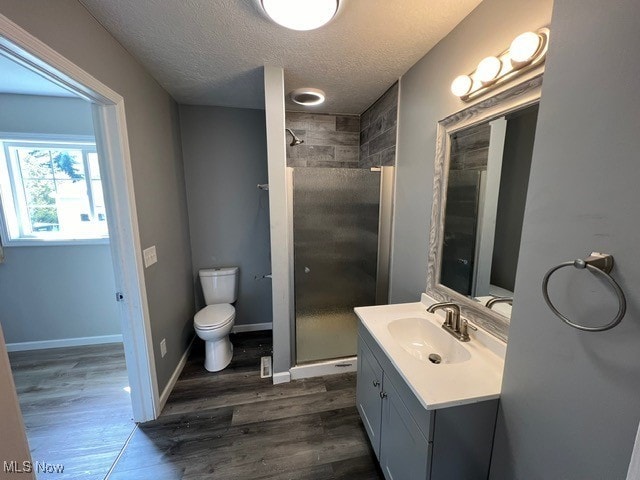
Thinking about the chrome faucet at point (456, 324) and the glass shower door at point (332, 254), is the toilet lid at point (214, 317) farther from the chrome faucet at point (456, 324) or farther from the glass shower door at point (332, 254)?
the chrome faucet at point (456, 324)

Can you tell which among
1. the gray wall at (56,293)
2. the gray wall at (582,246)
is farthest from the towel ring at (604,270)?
the gray wall at (56,293)

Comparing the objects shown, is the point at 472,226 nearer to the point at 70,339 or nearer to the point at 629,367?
the point at 629,367

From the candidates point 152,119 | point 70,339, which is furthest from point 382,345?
point 70,339

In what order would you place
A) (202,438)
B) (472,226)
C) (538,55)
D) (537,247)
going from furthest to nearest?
(202,438) → (472,226) → (538,55) → (537,247)

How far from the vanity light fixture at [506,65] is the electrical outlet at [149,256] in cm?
211

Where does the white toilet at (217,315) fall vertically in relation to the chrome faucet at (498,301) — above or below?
below

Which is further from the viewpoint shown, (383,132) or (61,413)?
(383,132)

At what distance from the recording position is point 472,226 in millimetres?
1300

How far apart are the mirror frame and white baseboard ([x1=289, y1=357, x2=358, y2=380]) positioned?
1.09m

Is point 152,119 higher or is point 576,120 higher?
point 152,119

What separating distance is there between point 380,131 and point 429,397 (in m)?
2.05

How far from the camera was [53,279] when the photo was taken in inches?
93.5

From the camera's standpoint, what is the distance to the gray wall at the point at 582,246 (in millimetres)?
523

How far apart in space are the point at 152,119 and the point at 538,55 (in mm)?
2294
